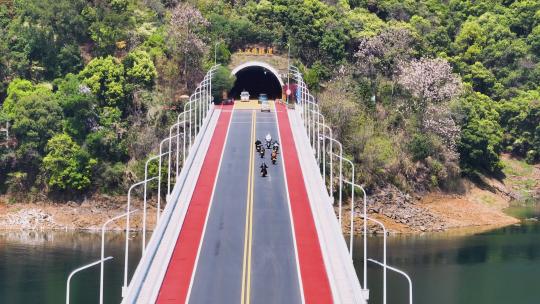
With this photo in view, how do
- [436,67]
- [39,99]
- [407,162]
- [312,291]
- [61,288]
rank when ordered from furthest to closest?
1. [436,67]
2. [407,162]
3. [39,99]
4. [61,288]
5. [312,291]

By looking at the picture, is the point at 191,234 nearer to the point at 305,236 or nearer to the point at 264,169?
the point at 305,236

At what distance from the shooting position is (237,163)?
305ft

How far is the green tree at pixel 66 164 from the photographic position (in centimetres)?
11269

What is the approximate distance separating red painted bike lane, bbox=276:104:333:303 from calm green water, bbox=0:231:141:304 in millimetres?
18393

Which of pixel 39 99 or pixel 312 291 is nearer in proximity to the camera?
pixel 312 291

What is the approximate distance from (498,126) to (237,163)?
59.0m

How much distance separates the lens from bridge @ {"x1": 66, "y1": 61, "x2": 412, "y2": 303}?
60.1 meters

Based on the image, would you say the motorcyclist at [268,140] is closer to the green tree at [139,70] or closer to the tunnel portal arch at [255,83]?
the green tree at [139,70]

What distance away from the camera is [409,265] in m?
94.9

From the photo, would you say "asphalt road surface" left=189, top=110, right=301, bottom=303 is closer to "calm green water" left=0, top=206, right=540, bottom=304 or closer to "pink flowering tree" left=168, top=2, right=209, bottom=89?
"calm green water" left=0, top=206, right=540, bottom=304

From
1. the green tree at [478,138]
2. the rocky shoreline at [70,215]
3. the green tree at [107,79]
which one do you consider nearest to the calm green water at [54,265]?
the rocky shoreline at [70,215]

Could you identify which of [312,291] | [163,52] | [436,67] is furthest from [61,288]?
[436,67]

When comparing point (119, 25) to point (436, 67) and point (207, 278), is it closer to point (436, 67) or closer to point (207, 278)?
point (436, 67)

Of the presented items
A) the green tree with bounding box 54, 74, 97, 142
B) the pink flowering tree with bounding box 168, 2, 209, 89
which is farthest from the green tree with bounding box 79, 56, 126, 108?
the pink flowering tree with bounding box 168, 2, 209, 89
